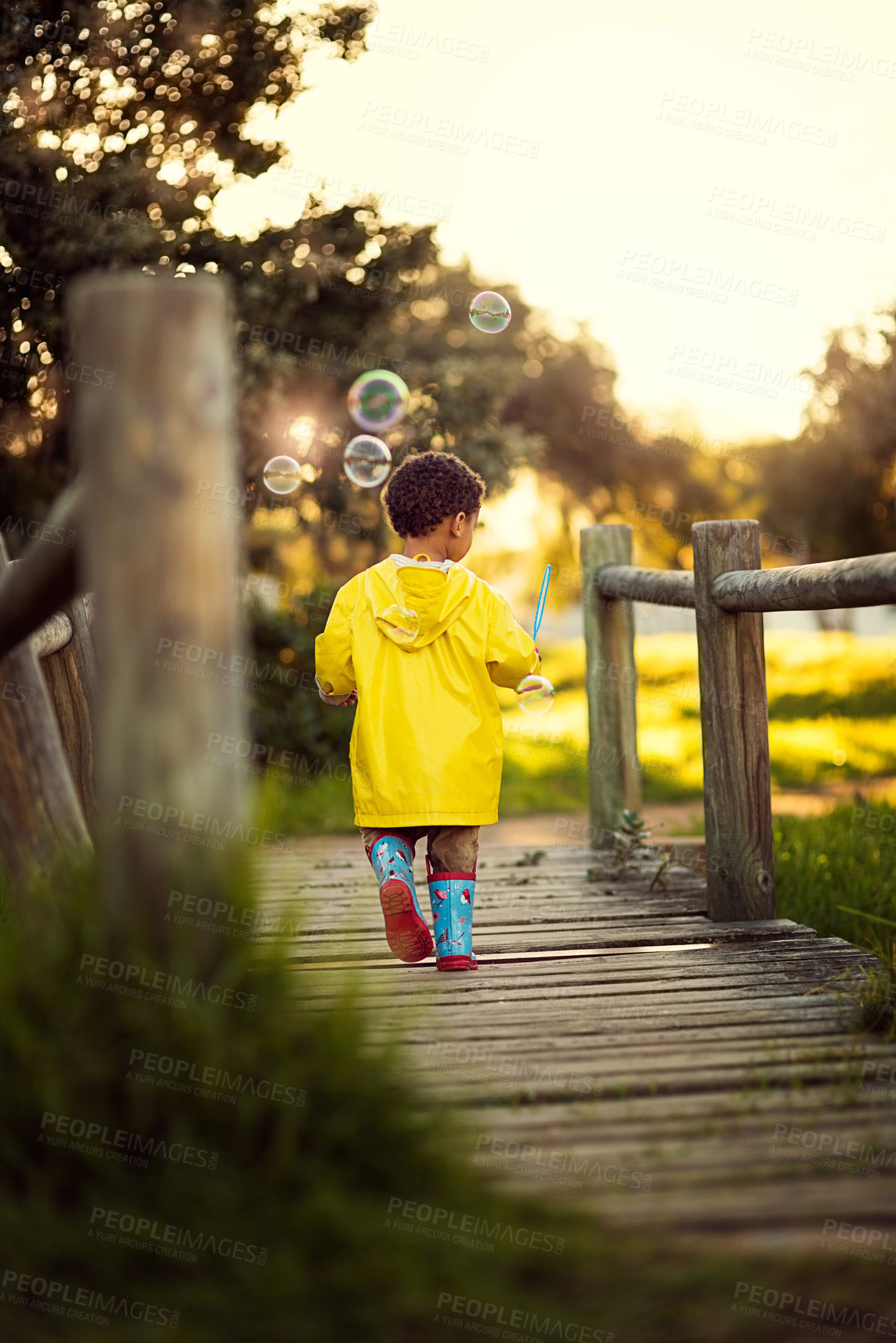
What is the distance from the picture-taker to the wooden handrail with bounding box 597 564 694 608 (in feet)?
15.5

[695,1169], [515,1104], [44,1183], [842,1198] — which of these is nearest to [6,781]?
[44,1183]

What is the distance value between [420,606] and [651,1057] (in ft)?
5.02

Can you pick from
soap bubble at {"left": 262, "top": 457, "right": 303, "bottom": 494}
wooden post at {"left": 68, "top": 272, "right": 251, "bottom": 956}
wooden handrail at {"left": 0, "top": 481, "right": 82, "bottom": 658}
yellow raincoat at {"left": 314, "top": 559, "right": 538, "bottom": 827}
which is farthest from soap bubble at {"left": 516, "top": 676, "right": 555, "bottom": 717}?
soap bubble at {"left": 262, "top": 457, "right": 303, "bottom": 494}

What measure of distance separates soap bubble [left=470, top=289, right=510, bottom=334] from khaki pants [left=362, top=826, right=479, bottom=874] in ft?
10.2

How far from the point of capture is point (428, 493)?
4.04m

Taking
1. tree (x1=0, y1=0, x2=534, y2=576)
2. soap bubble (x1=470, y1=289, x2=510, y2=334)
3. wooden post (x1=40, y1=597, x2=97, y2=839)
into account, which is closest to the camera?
wooden post (x1=40, y1=597, x2=97, y2=839)

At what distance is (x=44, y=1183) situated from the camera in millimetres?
2039

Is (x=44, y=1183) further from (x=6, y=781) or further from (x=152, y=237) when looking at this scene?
(x=152, y=237)

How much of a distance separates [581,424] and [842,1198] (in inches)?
979

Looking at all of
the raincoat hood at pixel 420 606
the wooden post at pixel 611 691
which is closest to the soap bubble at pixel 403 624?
the raincoat hood at pixel 420 606

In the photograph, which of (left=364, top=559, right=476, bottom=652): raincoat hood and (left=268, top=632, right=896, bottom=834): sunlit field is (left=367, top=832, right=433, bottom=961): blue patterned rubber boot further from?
(left=268, top=632, right=896, bottom=834): sunlit field

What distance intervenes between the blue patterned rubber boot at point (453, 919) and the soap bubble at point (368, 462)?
7.22 feet

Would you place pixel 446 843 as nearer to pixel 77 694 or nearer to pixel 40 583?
pixel 77 694

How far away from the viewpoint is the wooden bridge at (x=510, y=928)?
217 centimetres
